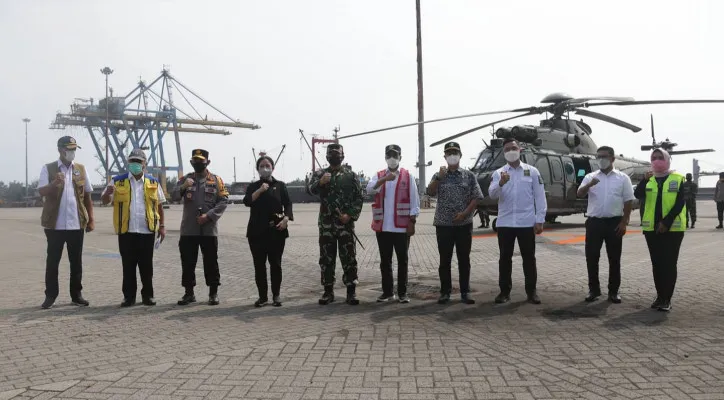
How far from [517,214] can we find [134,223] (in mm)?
4491

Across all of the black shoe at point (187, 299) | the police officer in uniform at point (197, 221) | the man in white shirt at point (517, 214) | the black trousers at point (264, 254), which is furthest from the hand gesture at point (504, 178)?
the black shoe at point (187, 299)

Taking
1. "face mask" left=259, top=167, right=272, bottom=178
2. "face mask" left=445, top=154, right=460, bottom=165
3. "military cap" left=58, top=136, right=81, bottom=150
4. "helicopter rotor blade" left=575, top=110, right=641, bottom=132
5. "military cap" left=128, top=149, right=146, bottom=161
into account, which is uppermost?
"helicopter rotor blade" left=575, top=110, right=641, bottom=132

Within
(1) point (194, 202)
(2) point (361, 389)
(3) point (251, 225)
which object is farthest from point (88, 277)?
(2) point (361, 389)

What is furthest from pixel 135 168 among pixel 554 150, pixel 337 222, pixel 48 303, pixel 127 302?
pixel 554 150

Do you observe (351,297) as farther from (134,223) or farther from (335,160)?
(134,223)

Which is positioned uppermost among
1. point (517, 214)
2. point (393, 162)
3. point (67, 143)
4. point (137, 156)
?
point (67, 143)

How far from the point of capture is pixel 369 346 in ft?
15.3

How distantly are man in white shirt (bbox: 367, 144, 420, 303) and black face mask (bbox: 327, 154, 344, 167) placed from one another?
1.45 ft

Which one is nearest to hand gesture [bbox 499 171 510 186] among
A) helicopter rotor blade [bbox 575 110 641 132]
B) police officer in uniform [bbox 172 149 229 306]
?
police officer in uniform [bbox 172 149 229 306]

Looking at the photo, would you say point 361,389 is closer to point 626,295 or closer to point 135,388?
point 135,388

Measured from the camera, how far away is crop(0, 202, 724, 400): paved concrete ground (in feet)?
12.0

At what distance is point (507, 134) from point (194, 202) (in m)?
10.9

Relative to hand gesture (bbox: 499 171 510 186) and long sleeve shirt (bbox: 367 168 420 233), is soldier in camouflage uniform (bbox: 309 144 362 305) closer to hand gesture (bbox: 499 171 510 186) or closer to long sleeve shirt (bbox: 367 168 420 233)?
long sleeve shirt (bbox: 367 168 420 233)

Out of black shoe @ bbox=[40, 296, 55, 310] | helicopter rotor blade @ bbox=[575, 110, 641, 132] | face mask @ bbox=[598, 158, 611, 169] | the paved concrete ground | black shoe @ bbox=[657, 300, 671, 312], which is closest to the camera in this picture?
the paved concrete ground
